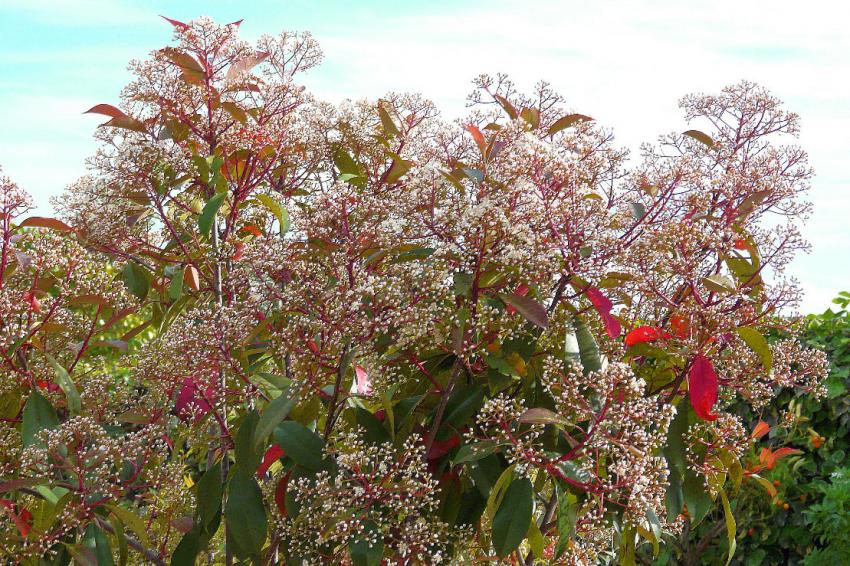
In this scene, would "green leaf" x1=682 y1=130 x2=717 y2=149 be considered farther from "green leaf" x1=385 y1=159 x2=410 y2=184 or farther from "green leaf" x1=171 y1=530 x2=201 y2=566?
"green leaf" x1=171 y1=530 x2=201 y2=566

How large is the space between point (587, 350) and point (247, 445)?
974mm

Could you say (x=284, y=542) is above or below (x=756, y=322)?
below

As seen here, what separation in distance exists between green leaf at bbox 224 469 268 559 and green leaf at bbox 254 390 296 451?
0.85 ft

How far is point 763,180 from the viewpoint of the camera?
2.71m

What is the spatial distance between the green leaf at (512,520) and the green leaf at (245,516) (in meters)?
0.68

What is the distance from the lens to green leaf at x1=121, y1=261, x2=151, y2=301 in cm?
316

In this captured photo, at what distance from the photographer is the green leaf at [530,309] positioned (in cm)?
207

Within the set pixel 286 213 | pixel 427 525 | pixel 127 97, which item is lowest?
pixel 427 525

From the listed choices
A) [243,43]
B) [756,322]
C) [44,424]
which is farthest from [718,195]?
[44,424]

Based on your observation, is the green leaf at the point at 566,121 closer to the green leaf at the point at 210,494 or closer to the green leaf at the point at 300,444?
the green leaf at the point at 300,444

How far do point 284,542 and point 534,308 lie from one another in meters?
1.12

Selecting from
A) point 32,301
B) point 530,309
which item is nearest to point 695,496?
point 530,309

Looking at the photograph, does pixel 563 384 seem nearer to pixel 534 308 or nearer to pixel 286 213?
pixel 534 308

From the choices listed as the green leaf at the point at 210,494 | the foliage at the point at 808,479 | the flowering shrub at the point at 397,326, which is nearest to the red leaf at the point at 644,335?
the flowering shrub at the point at 397,326
